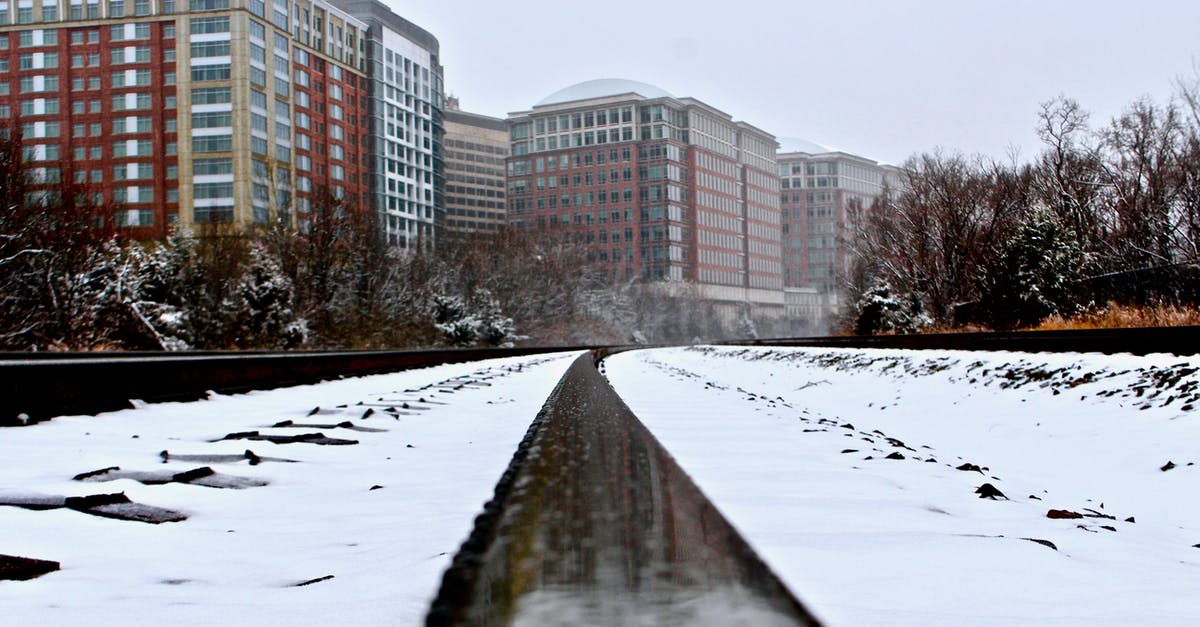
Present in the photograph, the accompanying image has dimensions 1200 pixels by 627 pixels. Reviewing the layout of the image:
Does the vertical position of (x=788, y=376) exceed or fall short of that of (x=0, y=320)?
it falls short

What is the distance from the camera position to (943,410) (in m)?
10.6

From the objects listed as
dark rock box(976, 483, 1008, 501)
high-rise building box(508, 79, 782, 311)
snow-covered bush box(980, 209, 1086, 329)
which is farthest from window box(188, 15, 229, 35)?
dark rock box(976, 483, 1008, 501)

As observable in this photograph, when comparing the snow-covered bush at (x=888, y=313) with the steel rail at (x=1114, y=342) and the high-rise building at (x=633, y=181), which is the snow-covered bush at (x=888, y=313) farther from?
the high-rise building at (x=633, y=181)

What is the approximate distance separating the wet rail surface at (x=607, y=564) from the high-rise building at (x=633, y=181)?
6071 inches

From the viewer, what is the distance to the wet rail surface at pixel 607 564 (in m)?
0.82

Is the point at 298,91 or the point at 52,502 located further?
the point at 298,91

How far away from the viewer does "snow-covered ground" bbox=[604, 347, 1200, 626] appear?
1.84 m

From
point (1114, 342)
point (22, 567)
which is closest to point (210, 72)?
point (1114, 342)

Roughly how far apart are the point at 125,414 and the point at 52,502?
4.12 m

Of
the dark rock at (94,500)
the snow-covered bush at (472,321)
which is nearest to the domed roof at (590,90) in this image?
the snow-covered bush at (472,321)

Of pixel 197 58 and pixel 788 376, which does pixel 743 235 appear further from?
pixel 788 376

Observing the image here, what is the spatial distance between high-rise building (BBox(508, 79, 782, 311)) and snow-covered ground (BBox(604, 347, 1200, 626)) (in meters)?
146

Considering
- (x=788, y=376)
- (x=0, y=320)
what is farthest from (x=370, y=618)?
(x=0, y=320)

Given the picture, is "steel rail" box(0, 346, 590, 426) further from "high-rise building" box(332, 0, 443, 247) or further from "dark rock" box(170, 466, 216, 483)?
"high-rise building" box(332, 0, 443, 247)
